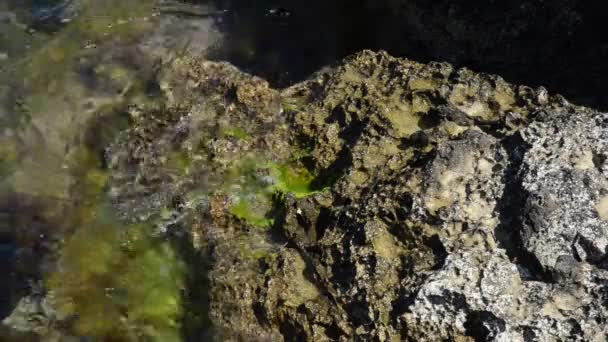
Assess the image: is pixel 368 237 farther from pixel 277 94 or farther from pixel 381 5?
pixel 381 5

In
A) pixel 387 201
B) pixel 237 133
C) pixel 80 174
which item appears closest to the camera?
pixel 387 201

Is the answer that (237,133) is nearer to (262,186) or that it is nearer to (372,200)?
(262,186)

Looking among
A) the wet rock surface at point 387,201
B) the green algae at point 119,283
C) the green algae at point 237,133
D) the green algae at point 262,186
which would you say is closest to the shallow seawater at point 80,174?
the green algae at point 119,283

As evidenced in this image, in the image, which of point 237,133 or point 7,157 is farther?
point 7,157

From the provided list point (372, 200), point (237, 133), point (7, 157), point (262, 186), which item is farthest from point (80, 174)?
point (372, 200)

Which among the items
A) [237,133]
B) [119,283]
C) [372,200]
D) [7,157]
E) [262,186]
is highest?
[372,200]

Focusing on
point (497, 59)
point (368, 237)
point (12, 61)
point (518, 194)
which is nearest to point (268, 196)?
point (368, 237)

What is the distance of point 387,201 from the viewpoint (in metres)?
3.04

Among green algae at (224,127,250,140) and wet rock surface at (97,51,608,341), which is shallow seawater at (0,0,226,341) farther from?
green algae at (224,127,250,140)

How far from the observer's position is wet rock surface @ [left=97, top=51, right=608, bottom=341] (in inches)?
105

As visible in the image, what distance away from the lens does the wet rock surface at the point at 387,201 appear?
266cm

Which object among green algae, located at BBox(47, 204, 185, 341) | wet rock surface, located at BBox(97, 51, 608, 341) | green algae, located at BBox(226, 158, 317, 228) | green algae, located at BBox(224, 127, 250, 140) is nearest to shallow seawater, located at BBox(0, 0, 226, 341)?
green algae, located at BBox(47, 204, 185, 341)

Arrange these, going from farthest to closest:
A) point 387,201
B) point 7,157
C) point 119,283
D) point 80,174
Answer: point 7,157 → point 80,174 → point 119,283 → point 387,201

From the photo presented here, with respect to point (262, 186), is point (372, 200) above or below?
above
